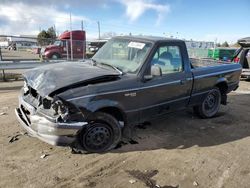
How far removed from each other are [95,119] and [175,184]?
1.53 meters

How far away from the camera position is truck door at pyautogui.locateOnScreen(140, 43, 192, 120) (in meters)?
4.95

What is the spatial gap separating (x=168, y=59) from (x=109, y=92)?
1.64 meters

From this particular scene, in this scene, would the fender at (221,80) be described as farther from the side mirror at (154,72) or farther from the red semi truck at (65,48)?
the red semi truck at (65,48)

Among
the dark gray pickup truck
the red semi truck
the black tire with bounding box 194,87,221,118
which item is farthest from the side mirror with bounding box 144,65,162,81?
the red semi truck

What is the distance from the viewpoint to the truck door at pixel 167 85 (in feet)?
16.2

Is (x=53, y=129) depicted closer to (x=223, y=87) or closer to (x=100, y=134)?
(x=100, y=134)

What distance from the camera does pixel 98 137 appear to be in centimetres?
441

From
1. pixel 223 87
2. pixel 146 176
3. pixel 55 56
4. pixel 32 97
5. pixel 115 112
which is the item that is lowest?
pixel 146 176

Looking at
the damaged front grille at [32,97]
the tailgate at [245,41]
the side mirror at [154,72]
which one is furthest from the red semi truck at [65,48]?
the side mirror at [154,72]

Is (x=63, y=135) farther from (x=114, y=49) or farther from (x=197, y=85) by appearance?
(x=197, y=85)

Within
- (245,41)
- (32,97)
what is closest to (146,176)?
(32,97)

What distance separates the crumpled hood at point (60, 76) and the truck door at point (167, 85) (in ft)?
2.52

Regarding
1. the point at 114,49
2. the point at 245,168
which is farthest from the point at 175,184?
the point at 114,49

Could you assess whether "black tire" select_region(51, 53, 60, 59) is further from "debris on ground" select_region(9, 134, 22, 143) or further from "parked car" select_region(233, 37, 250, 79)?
"debris on ground" select_region(9, 134, 22, 143)
